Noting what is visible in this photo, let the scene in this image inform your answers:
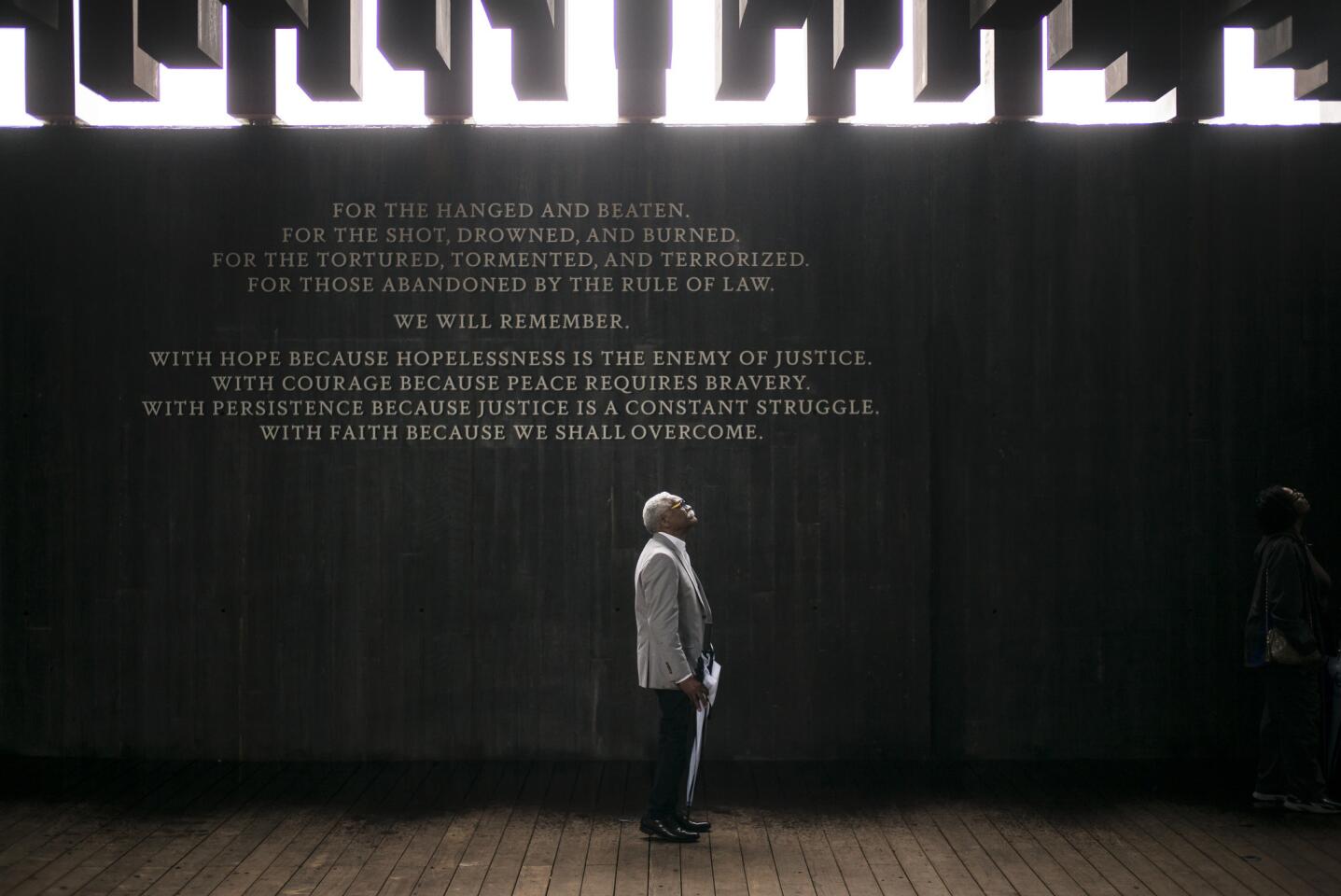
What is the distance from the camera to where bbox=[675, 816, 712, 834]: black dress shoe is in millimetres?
4719

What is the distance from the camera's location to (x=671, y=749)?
15.3 feet

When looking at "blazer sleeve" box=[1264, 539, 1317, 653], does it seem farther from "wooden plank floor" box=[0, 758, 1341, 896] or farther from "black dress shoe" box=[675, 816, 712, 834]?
"black dress shoe" box=[675, 816, 712, 834]

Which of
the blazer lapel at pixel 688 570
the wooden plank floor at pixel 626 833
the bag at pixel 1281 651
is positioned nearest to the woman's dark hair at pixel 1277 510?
the bag at pixel 1281 651

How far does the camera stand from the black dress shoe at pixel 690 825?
4.72m

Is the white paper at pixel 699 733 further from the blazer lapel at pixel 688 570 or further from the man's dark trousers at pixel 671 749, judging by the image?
the blazer lapel at pixel 688 570

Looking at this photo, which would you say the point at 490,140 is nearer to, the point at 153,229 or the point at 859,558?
the point at 153,229

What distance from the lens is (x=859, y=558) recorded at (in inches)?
237

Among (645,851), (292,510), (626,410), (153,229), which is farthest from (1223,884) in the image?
(153,229)

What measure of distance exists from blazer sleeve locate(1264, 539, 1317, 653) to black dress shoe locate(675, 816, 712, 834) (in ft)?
8.95

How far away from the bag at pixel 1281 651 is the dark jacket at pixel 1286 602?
0.01m

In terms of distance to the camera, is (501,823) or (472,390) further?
(472,390)

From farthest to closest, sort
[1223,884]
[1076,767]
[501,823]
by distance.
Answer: [1076,767], [501,823], [1223,884]

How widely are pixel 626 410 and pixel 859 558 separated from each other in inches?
58.1

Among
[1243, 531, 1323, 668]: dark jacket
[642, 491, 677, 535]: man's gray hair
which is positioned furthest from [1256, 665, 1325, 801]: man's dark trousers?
[642, 491, 677, 535]: man's gray hair
